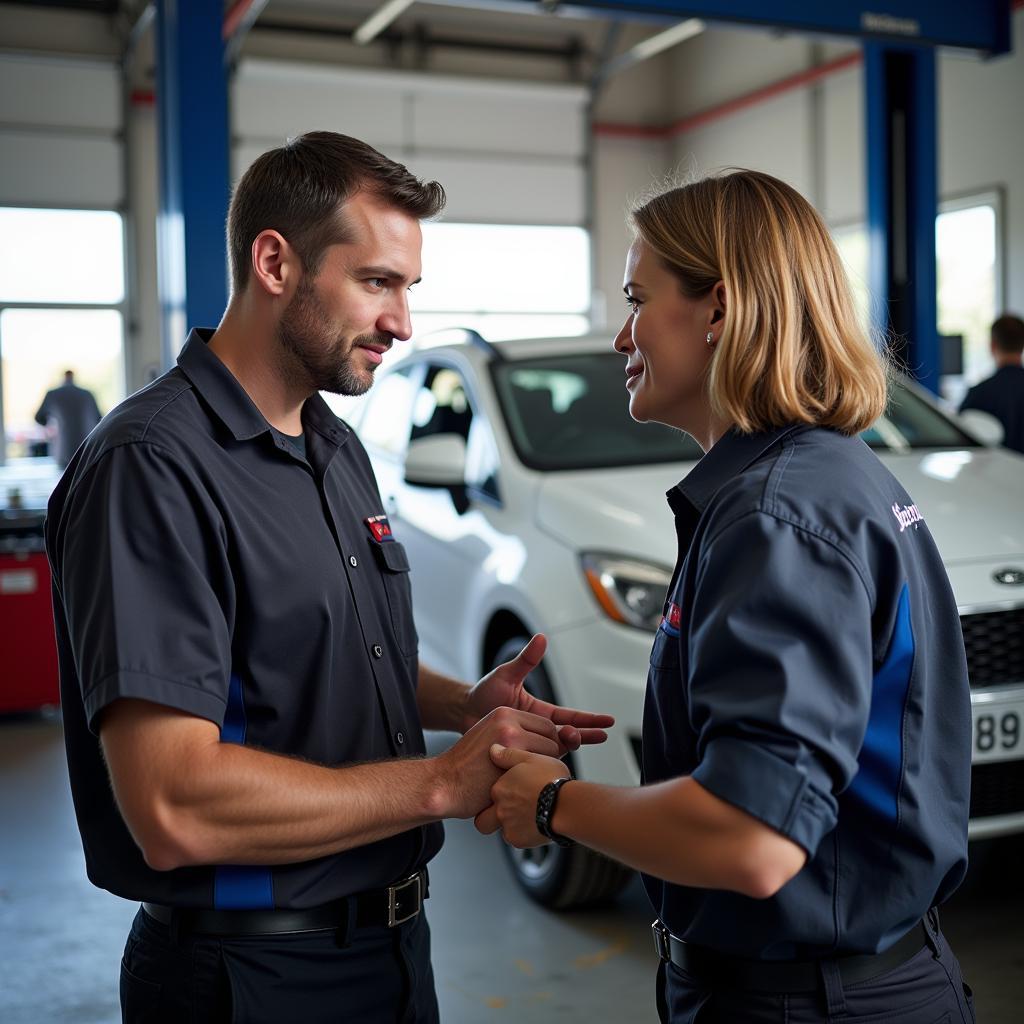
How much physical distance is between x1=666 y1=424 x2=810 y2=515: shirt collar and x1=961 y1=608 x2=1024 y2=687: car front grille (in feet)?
6.63

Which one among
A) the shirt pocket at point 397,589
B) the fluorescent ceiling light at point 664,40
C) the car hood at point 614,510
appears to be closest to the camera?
the shirt pocket at point 397,589

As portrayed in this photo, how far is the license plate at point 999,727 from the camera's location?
3178 mm

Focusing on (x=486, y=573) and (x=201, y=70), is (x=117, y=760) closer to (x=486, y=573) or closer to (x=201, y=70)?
(x=486, y=573)

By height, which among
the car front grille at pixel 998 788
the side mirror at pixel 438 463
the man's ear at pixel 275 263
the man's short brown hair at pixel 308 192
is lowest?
the car front grille at pixel 998 788

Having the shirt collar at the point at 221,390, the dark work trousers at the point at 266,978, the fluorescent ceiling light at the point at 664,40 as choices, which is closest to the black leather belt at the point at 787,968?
the dark work trousers at the point at 266,978

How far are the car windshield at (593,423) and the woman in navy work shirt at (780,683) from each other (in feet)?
7.93

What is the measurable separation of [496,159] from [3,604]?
10.7 m

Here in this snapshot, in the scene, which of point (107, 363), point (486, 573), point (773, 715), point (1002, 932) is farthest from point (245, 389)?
point (107, 363)

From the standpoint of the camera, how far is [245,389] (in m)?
1.73

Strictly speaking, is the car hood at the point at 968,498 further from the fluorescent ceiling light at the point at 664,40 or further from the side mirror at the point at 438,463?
the fluorescent ceiling light at the point at 664,40

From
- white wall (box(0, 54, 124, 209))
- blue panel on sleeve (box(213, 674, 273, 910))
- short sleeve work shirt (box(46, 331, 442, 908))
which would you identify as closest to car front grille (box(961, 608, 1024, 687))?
short sleeve work shirt (box(46, 331, 442, 908))

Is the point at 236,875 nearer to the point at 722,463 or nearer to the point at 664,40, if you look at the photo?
the point at 722,463

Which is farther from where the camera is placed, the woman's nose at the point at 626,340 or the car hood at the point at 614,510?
the car hood at the point at 614,510

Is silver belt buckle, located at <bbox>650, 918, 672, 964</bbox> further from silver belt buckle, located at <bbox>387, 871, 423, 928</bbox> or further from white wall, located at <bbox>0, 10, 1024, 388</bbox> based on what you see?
white wall, located at <bbox>0, 10, 1024, 388</bbox>
